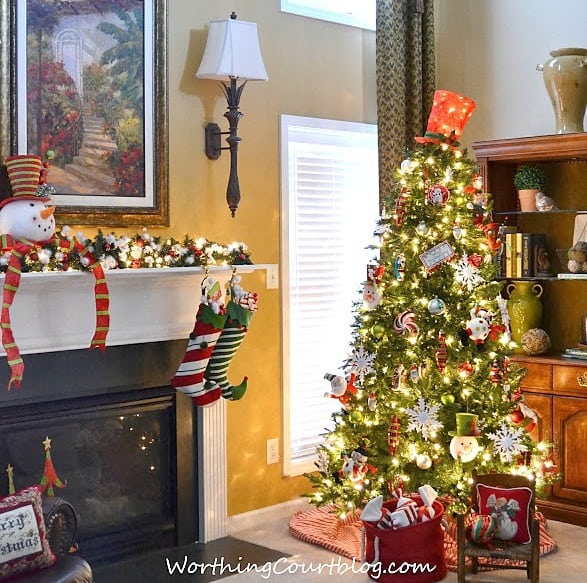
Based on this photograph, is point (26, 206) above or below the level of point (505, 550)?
above

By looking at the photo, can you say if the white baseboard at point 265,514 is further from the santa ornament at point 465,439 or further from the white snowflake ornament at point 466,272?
the white snowflake ornament at point 466,272

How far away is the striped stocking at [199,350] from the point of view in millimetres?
4180

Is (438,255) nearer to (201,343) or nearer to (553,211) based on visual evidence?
(553,211)

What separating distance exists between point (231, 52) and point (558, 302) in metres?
2.16

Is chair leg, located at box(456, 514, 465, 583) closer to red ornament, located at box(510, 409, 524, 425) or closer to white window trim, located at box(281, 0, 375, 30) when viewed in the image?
red ornament, located at box(510, 409, 524, 425)

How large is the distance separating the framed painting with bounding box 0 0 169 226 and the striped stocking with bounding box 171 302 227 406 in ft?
1.66

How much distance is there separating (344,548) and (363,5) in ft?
9.53

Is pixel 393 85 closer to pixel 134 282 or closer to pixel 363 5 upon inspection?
pixel 363 5

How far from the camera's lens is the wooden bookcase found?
4660mm

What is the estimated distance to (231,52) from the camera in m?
4.33

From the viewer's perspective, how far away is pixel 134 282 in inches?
160

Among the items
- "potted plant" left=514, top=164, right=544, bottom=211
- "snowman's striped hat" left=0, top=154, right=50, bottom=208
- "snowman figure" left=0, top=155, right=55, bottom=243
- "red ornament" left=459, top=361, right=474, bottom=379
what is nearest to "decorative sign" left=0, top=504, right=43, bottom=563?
"snowman figure" left=0, top=155, right=55, bottom=243

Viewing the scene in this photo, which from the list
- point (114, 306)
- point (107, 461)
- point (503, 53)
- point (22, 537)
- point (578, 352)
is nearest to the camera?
point (22, 537)

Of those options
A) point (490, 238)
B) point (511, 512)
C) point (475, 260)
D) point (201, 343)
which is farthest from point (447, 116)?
point (511, 512)
